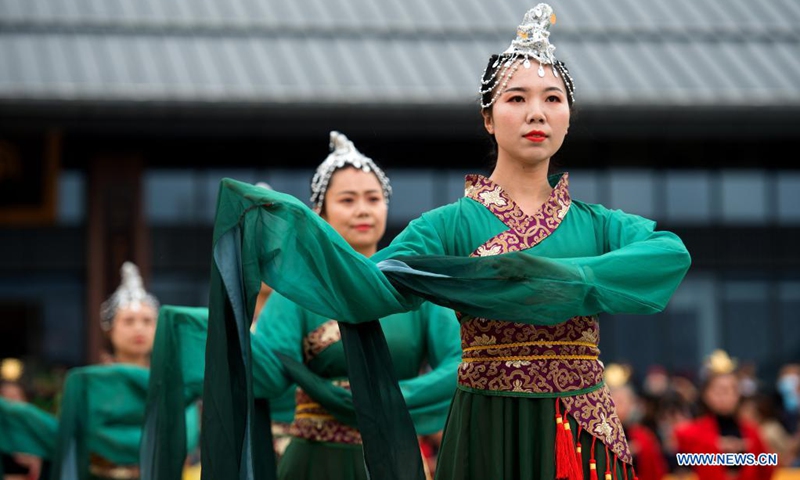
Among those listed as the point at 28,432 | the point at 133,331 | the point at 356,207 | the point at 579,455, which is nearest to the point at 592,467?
the point at 579,455

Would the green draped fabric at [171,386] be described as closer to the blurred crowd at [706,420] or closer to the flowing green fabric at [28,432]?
the flowing green fabric at [28,432]

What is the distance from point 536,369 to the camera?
143 inches

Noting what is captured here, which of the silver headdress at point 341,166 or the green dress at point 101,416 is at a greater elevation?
the silver headdress at point 341,166

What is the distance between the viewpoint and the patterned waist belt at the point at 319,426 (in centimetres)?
508

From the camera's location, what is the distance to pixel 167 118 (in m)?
14.5

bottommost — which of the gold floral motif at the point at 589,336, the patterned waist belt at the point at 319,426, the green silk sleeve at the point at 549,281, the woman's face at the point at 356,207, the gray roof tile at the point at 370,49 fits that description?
the patterned waist belt at the point at 319,426

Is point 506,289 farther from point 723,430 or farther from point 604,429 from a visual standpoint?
point 723,430

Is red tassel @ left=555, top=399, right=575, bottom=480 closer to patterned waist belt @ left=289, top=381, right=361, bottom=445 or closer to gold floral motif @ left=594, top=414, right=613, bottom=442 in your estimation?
gold floral motif @ left=594, top=414, right=613, bottom=442

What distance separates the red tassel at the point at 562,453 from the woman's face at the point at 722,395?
197 inches

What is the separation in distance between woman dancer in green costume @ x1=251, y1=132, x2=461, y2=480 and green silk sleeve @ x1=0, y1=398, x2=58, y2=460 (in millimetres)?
2441

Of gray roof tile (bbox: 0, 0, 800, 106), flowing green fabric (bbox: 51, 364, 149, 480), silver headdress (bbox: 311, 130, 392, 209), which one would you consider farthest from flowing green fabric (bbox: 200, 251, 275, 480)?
gray roof tile (bbox: 0, 0, 800, 106)

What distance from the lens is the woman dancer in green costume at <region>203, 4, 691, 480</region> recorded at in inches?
138

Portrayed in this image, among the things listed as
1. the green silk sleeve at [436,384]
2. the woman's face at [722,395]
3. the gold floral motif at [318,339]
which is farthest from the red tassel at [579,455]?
the woman's face at [722,395]

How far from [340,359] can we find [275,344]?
24cm
